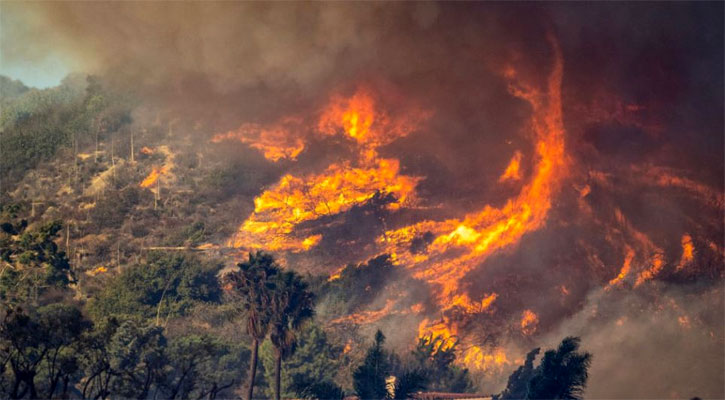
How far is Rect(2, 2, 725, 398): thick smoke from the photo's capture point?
106 metres

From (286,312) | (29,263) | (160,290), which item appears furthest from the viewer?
(29,263)

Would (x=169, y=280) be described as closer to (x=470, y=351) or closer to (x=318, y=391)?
(x=470, y=351)

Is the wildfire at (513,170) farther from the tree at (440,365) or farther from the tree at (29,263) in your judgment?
the tree at (29,263)

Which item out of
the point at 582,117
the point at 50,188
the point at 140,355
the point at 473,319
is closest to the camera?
the point at 140,355

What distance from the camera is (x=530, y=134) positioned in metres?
114

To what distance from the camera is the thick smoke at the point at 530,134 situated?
347ft

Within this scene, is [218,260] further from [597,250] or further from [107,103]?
[597,250]

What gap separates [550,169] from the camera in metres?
112

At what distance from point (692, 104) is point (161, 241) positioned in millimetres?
72446

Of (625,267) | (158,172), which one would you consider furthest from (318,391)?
(158,172)

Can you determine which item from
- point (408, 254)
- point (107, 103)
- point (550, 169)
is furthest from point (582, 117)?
point (107, 103)

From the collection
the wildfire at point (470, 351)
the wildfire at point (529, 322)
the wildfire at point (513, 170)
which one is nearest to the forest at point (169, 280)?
the wildfire at point (470, 351)

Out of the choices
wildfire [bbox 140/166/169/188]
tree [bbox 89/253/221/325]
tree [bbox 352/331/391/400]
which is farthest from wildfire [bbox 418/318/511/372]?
Result: wildfire [bbox 140/166/169/188]

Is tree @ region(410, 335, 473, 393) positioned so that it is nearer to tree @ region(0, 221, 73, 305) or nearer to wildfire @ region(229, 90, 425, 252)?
wildfire @ region(229, 90, 425, 252)
